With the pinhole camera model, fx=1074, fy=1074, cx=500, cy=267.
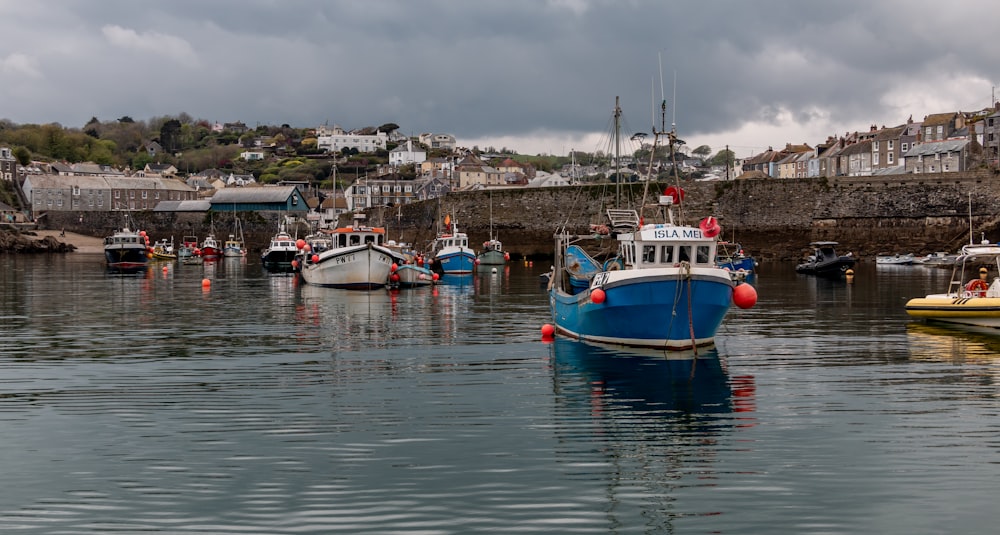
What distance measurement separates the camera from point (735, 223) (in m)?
68.1

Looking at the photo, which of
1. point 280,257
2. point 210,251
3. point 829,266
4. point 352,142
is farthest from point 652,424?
point 352,142

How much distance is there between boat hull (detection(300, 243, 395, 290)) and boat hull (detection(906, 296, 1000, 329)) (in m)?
20.2

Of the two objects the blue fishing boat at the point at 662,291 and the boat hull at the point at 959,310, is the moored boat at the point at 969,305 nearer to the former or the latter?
the boat hull at the point at 959,310

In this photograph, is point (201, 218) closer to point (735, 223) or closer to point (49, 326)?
point (735, 223)

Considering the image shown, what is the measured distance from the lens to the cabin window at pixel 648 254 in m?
19.4

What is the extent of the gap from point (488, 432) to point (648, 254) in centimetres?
785

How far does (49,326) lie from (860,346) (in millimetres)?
18311

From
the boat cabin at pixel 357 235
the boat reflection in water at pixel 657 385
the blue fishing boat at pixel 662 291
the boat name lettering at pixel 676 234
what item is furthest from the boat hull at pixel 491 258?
the boat name lettering at pixel 676 234

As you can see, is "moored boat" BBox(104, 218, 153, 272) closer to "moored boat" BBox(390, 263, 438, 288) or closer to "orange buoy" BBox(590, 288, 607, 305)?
"moored boat" BBox(390, 263, 438, 288)

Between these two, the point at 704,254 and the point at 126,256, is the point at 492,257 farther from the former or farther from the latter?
the point at 704,254

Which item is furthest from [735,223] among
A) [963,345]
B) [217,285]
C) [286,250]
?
[963,345]

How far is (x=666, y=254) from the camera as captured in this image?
63.6 ft

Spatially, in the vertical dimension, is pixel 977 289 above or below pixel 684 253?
below

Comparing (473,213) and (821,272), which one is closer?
(821,272)
